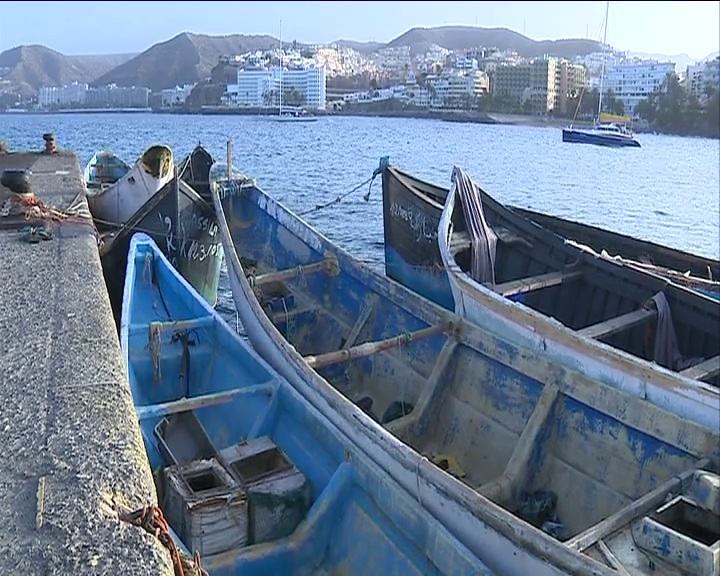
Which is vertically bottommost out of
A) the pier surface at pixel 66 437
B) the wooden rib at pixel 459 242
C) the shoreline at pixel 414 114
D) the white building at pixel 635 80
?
the shoreline at pixel 414 114

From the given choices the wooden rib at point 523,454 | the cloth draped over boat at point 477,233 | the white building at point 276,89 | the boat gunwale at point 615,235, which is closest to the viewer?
the wooden rib at point 523,454

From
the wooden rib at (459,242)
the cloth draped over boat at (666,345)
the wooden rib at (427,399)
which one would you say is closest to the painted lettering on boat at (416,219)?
the wooden rib at (459,242)

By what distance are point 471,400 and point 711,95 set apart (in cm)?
10854

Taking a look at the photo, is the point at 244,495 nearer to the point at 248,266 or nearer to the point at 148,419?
the point at 148,419

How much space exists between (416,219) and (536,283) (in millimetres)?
3271

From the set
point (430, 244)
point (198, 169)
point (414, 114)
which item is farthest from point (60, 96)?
point (430, 244)

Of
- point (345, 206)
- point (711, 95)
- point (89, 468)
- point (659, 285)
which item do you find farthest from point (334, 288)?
point (711, 95)

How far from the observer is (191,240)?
38.2 ft

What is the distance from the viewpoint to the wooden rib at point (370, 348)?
21.3ft

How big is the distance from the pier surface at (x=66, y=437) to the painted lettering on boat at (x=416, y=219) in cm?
588

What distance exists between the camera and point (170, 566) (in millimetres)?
2703

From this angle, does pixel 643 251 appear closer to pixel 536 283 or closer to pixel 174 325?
pixel 536 283

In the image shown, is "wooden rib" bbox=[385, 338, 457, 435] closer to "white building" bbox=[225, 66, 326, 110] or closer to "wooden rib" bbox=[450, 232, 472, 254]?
"wooden rib" bbox=[450, 232, 472, 254]

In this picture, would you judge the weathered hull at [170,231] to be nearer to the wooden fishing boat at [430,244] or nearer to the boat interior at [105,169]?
the wooden fishing boat at [430,244]
